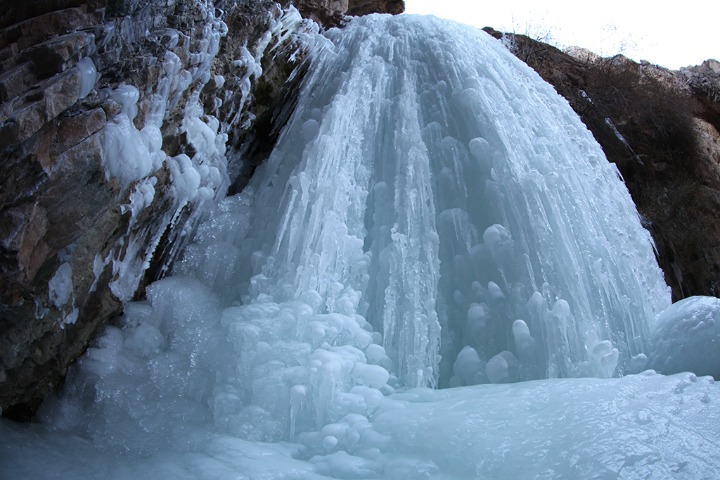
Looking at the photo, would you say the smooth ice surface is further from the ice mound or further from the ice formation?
the ice mound

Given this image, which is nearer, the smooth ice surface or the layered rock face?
the smooth ice surface

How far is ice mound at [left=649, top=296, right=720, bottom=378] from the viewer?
3.17 metres

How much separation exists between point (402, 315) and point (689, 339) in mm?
1558

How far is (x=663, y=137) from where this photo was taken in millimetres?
7926

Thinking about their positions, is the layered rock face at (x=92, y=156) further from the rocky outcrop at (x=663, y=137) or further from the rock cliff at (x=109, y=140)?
the rocky outcrop at (x=663, y=137)

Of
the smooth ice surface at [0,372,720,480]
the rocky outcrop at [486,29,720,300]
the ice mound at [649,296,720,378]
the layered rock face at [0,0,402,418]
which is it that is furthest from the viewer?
the rocky outcrop at [486,29,720,300]

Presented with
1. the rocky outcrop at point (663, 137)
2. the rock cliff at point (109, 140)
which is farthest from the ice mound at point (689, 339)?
the rocky outcrop at point (663, 137)

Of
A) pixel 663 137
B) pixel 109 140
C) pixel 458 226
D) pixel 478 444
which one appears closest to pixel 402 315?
pixel 458 226

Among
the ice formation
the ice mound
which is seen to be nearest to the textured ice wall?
the ice formation

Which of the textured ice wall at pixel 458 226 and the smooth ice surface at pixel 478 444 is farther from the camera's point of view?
the textured ice wall at pixel 458 226

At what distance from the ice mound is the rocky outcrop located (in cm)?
378

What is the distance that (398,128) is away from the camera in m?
4.52

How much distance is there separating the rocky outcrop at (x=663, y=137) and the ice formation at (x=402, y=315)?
299cm

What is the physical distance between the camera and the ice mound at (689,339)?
317cm
